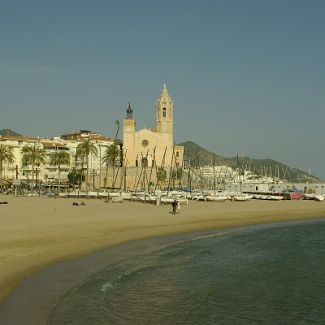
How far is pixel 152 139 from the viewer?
494 feet

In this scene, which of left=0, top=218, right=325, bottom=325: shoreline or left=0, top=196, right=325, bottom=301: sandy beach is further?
left=0, top=196, right=325, bottom=301: sandy beach

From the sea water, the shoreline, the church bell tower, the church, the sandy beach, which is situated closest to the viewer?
the shoreline

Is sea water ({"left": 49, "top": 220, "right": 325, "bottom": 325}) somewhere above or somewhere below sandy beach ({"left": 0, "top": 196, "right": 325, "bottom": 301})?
below

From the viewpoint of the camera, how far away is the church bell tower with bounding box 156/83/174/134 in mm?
152500

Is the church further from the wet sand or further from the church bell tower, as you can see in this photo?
the wet sand

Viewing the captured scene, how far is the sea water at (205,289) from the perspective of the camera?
52.0 feet

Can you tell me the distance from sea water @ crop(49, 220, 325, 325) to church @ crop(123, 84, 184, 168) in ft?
381

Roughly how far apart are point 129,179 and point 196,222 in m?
86.8

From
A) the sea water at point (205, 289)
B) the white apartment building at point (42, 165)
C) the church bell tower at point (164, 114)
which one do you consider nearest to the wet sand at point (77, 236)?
the sea water at point (205, 289)

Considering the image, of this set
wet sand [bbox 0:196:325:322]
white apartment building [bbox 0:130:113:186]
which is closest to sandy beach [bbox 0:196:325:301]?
wet sand [bbox 0:196:325:322]

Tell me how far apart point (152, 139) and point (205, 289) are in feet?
430

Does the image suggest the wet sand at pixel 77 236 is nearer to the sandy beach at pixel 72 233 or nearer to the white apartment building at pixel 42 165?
the sandy beach at pixel 72 233

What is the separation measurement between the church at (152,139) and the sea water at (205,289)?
381 feet

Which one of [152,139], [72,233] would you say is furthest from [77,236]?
[152,139]
